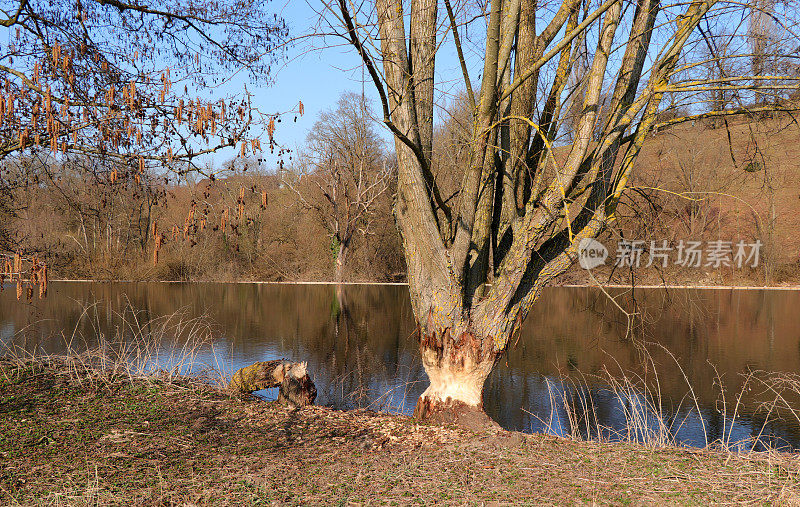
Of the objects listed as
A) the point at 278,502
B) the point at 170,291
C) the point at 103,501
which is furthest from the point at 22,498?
the point at 170,291

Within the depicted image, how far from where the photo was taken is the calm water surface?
22.0 feet

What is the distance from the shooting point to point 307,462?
3504 mm

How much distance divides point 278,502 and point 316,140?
2563 cm

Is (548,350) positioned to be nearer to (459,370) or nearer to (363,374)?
A: (363,374)

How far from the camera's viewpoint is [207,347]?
10117 millimetres

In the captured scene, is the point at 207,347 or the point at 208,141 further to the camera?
the point at 207,347

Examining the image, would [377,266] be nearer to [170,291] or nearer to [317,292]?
[317,292]

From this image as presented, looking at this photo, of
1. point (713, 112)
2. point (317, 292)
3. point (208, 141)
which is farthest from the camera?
point (317, 292)

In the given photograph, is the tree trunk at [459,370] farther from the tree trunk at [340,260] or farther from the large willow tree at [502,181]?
the tree trunk at [340,260]

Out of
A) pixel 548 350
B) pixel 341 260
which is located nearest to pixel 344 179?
pixel 341 260

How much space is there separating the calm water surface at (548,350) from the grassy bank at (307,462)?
69cm

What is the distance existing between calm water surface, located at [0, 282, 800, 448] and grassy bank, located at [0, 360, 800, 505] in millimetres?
687

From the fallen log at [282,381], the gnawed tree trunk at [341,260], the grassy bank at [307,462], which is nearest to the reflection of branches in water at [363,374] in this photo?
the fallen log at [282,381]

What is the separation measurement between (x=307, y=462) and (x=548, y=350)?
27.0ft
